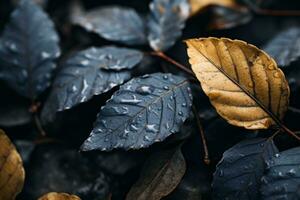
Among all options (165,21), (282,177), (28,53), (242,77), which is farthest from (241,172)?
(28,53)

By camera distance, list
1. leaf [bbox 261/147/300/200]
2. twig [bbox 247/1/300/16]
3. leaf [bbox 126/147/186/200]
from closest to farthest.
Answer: leaf [bbox 261/147/300/200], leaf [bbox 126/147/186/200], twig [bbox 247/1/300/16]

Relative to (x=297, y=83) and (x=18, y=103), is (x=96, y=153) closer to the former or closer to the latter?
(x=18, y=103)

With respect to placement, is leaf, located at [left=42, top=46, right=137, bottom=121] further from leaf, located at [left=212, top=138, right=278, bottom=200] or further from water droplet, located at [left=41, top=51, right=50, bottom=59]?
leaf, located at [left=212, top=138, right=278, bottom=200]

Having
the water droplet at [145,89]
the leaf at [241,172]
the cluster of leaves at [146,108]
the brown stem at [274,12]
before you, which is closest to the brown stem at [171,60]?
the cluster of leaves at [146,108]

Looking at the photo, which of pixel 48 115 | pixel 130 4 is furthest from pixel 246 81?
pixel 130 4

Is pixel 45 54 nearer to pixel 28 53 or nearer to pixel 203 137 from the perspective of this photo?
pixel 28 53

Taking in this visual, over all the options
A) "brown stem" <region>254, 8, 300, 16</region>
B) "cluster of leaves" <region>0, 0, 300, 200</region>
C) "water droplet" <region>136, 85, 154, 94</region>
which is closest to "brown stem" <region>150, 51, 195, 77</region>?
"cluster of leaves" <region>0, 0, 300, 200</region>
